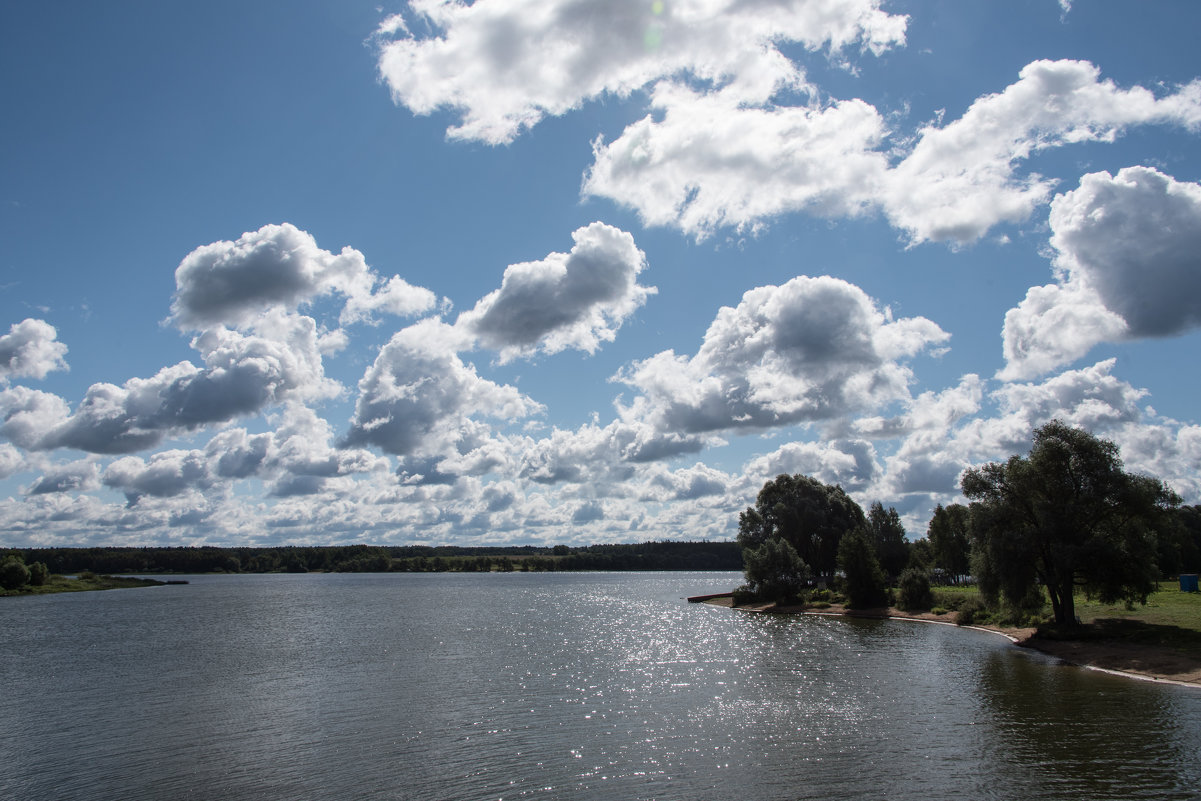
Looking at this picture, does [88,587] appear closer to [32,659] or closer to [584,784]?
[32,659]

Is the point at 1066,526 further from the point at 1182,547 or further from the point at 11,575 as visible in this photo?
the point at 11,575

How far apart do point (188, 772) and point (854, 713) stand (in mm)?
26919

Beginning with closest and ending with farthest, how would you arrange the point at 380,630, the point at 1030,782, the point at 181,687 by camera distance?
the point at 1030,782 < the point at 181,687 < the point at 380,630

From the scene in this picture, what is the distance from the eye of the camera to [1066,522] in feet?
160

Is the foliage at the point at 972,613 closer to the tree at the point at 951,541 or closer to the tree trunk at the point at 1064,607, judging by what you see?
the tree trunk at the point at 1064,607

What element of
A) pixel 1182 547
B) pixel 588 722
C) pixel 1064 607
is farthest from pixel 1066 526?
pixel 1182 547

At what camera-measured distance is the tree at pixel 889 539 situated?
121m

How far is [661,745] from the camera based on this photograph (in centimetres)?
2794

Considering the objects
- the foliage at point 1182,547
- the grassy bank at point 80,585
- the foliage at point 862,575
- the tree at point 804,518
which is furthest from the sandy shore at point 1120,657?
the grassy bank at point 80,585

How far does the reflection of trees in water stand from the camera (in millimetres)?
22609

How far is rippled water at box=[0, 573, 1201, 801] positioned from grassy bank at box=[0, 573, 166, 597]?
342ft

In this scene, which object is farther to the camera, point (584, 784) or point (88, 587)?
point (88, 587)

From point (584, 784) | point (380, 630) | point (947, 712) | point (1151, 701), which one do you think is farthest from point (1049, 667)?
point (380, 630)

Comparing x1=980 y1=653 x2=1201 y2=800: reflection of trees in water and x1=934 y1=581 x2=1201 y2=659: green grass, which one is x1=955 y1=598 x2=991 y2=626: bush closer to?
x1=934 y1=581 x2=1201 y2=659: green grass
